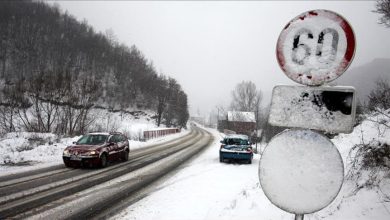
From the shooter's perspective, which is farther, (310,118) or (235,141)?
(235,141)

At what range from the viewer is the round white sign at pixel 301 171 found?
6.86 ft

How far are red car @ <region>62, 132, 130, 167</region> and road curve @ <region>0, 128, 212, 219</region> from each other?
1.52 ft

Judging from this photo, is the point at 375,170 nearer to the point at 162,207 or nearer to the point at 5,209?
the point at 162,207

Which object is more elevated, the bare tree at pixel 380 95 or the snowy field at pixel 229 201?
the bare tree at pixel 380 95

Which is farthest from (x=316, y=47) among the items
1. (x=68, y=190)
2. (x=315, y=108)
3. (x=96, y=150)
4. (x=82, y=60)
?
(x=82, y=60)

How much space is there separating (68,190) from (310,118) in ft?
27.9

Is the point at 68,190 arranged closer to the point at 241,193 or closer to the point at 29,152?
the point at 241,193

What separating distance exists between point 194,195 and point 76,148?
7.15m

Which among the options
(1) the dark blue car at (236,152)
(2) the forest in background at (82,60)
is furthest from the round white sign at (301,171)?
(2) the forest in background at (82,60)

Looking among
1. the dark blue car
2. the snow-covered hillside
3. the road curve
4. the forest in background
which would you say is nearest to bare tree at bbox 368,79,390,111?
the snow-covered hillside

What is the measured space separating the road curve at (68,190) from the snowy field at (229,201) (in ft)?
2.90

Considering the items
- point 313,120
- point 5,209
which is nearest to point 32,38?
point 5,209

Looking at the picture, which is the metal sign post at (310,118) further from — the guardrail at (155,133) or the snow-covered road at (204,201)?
the guardrail at (155,133)

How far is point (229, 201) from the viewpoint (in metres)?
8.08
